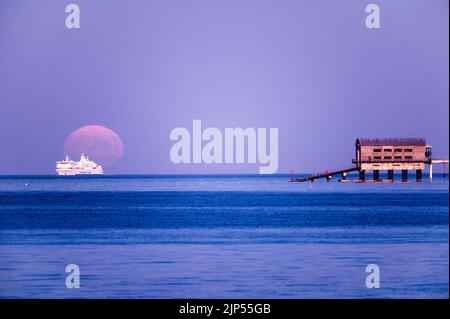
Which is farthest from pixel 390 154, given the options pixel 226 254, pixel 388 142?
pixel 226 254

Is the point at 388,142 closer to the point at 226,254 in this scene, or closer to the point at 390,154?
the point at 390,154

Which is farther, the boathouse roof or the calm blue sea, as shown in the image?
the boathouse roof

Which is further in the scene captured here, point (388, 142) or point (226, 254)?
point (388, 142)

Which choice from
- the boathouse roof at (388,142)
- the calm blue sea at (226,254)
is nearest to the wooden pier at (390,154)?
the boathouse roof at (388,142)

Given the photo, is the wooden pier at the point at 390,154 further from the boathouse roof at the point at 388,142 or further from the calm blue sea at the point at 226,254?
the calm blue sea at the point at 226,254

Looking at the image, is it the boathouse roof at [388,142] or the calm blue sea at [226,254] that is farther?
the boathouse roof at [388,142]

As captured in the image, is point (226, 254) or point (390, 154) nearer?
point (226, 254)

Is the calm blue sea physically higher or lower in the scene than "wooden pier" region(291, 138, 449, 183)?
lower

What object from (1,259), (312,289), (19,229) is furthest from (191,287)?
(19,229)

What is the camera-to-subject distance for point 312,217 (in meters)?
65.2

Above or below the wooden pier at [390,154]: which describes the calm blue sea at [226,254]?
below

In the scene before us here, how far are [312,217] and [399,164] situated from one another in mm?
68012

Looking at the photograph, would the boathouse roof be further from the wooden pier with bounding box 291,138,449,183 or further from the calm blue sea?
the calm blue sea

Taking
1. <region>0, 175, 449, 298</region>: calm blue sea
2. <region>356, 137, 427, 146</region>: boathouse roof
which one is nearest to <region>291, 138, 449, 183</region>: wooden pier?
<region>356, 137, 427, 146</region>: boathouse roof
